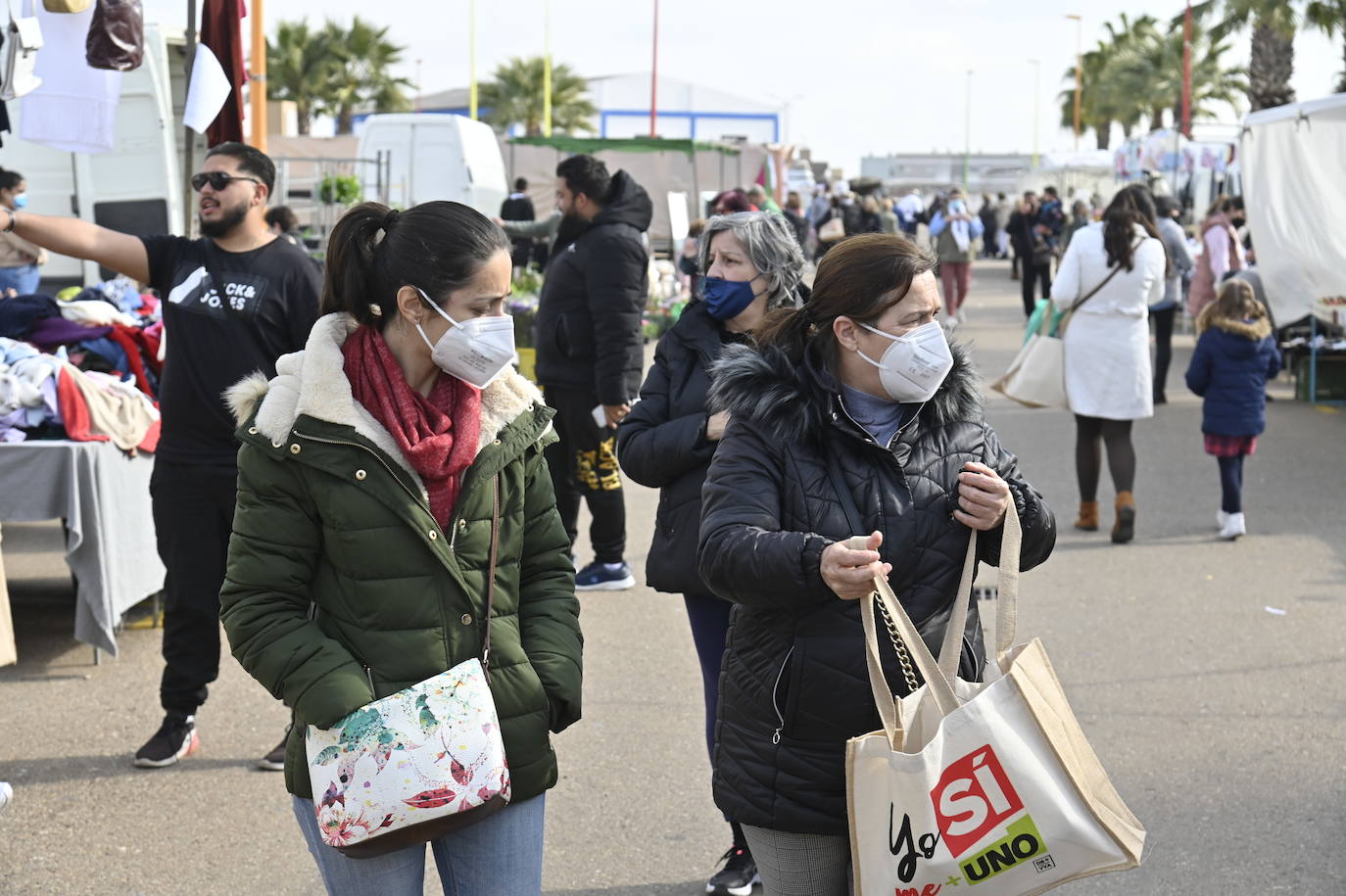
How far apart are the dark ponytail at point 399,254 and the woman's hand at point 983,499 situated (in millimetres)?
926

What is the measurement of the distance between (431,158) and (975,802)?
21330 mm

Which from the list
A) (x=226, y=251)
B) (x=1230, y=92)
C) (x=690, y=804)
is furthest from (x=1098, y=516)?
(x=1230, y=92)

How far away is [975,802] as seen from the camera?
252 cm

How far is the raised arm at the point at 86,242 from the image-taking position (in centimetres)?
468

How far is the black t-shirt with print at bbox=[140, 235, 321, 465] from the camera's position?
4.83m

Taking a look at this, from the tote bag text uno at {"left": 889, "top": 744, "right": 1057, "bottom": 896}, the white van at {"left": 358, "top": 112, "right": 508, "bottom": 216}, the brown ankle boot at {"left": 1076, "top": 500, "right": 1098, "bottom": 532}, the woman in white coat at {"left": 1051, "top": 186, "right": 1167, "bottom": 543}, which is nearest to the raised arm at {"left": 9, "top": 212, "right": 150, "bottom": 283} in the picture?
the tote bag text uno at {"left": 889, "top": 744, "right": 1057, "bottom": 896}

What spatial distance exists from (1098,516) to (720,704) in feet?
21.6

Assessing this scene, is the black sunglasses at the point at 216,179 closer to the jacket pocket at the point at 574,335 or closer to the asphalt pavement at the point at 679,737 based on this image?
the asphalt pavement at the point at 679,737

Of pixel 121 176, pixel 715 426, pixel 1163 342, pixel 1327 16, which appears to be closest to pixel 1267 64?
pixel 1327 16

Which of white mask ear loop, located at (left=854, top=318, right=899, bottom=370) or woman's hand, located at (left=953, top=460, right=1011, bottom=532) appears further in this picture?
white mask ear loop, located at (left=854, top=318, right=899, bottom=370)

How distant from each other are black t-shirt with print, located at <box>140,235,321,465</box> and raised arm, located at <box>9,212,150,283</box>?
0.14 feet

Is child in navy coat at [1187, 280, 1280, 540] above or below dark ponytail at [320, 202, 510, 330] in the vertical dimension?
below

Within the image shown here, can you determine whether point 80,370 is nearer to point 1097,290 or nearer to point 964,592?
point 964,592

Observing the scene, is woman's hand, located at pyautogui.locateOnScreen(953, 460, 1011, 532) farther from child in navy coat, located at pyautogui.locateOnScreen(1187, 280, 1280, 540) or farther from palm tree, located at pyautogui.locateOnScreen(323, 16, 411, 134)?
palm tree, located at pyautogui.locateOnScreen(323, 16, 411, 134)
